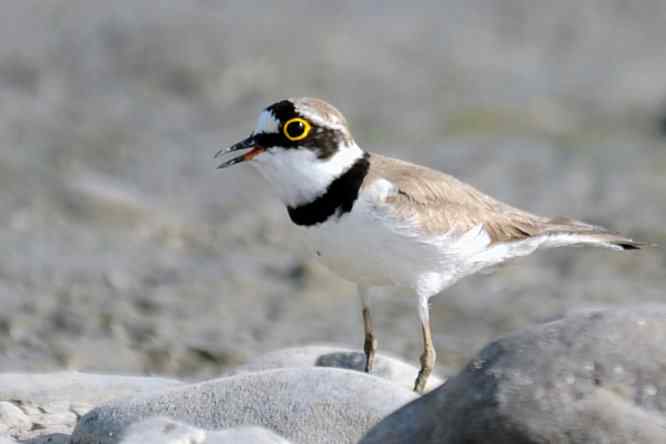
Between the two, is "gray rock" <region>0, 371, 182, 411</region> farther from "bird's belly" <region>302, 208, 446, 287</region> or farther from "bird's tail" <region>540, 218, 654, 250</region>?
"bird's tail" <region>540, 218, 654, 250</region>

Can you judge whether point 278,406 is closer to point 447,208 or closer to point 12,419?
point 12,419

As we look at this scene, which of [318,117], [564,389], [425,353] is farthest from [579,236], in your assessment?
[564,389]

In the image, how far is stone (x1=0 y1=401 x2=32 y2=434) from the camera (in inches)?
209

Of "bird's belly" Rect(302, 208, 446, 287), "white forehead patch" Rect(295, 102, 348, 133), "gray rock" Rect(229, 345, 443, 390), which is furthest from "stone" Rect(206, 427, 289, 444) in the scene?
"white forehead patch" Rect(295, 102, 348, 133)

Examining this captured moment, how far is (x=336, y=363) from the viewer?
239 inches

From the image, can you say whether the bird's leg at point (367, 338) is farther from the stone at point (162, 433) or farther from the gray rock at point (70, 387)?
the stone at point (162, 433)

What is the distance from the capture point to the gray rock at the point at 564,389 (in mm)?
3836

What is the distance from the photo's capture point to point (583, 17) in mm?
13430

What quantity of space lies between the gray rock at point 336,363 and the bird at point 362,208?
99mm

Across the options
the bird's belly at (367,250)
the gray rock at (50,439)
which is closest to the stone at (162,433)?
the gray rock at (50,439)

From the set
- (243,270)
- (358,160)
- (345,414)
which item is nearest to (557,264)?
(243,270)

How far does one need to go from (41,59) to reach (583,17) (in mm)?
5245

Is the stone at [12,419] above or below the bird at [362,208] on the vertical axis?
below

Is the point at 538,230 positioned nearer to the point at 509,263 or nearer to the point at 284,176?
the point at 509,263
